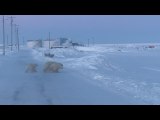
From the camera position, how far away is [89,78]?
3.57m

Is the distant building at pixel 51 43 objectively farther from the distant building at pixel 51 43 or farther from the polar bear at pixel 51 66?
the polar bear at pixel 51 66

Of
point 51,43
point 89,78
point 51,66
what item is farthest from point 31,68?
point 89,78

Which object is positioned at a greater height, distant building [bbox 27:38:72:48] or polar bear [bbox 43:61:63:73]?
distant building [bbox 27:38:72:48]

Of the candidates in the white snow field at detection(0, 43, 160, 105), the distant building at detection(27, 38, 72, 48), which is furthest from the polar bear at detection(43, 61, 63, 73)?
the distant building at detection(27, 38, 72, 48)

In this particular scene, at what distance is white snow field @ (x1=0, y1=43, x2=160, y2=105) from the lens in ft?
11.3

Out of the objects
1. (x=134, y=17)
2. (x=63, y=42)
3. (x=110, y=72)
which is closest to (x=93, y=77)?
(x=110, y=72)

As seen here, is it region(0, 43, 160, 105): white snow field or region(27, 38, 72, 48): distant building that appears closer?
region(0, 43, 160, 105): white snow field

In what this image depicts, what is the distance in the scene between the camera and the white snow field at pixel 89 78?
11.3 feet

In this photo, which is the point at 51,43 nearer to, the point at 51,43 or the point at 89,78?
the point at 51,43

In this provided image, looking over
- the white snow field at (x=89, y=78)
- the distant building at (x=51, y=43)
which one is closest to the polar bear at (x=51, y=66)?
the white snow field at (x=89, y=78)

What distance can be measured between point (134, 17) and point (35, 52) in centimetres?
106

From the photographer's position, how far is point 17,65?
141 inches

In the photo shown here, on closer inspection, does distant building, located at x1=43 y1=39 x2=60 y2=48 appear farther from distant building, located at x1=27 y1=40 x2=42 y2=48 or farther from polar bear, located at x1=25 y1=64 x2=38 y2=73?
polar bear, located at x1=25 y1=64 x2=38 y2=73
